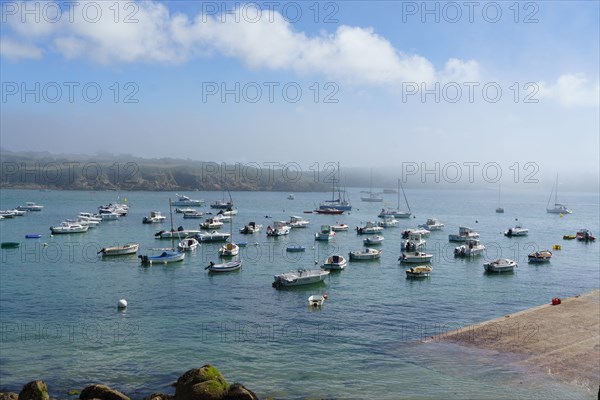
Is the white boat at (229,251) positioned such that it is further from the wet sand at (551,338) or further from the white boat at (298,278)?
the wet sand at (551,338)

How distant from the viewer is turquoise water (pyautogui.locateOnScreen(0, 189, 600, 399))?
26.8 meters

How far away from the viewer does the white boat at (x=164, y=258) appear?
→ 61531 millimetres

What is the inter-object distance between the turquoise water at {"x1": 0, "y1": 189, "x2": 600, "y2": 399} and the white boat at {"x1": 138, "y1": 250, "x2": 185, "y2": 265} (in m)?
1.47

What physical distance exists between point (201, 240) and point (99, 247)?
14719 millimetres

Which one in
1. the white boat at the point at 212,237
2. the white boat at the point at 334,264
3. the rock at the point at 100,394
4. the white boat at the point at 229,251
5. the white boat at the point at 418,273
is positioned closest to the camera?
the rock at the point at 100,394

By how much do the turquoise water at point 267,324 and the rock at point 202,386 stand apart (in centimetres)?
486


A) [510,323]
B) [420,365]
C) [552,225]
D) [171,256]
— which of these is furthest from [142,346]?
[552,225]

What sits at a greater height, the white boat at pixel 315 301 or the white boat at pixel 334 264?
the white boat at pixel 334 264

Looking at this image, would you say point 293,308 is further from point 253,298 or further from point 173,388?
point 173,388

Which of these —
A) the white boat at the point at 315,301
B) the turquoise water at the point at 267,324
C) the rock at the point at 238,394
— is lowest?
the turquoise water at the point at 267,324

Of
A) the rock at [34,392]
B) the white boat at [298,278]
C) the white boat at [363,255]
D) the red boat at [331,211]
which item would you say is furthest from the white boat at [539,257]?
the red boat at [331,211]

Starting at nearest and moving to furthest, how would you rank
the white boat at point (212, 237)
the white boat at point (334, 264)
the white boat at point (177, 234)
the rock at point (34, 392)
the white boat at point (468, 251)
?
the rock at point (34, 392) → the white boat at point (334, 264) → the white boat at point (468, 251) → the white boat at point (212, 237) → the white boat at point (177, 234)

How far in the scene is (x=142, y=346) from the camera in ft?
105

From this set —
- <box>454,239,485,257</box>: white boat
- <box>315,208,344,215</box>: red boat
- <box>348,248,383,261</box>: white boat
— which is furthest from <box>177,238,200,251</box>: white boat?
<box>315,208,344,215</box>: red boat
